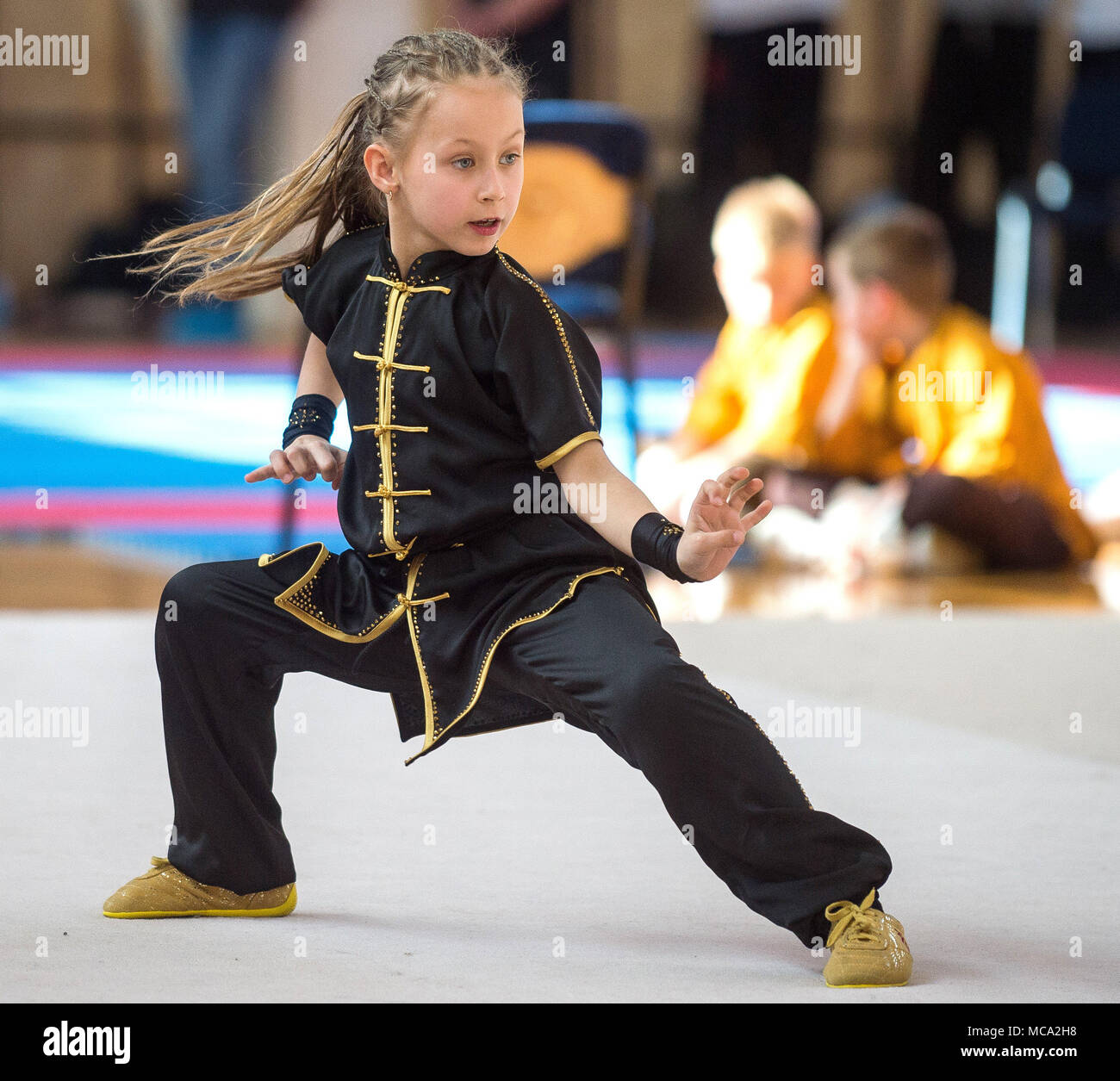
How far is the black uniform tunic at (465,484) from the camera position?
1365 mm

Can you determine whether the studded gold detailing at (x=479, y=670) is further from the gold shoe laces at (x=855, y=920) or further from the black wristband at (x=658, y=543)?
the gold shoe laces at (x=855, y=920)

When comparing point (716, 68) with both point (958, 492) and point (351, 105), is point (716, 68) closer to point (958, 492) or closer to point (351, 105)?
point (958, 492)

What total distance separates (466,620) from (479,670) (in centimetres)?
5

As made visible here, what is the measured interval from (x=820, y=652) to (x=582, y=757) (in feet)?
2.40

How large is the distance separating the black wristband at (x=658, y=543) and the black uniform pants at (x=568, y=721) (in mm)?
60

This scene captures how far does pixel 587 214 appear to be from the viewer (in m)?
3.57

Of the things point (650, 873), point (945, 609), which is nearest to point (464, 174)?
point (650, 873)

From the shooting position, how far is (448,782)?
1.95 m

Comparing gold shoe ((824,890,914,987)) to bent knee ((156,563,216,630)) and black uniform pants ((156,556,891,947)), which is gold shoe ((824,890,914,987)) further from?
bent knee ((156,563,216,630))

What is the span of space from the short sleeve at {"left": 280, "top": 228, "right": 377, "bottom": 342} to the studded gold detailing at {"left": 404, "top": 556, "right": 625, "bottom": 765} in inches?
10.4

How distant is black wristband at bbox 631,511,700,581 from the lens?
1263mm
